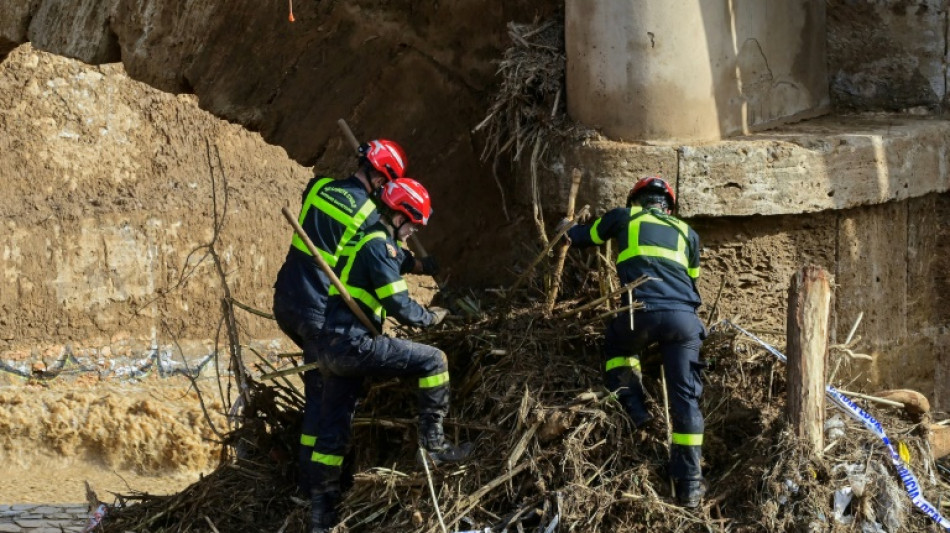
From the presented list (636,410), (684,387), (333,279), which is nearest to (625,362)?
(636,410)

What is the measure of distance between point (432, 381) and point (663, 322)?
3.81 ft

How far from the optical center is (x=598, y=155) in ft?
22.5

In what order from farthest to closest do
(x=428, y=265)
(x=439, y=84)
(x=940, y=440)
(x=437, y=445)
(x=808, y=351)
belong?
(x=439, y=84) → (x=428, y=265) → (x=940, y=440) → (x=437, y=445) → (x=808, y=351)

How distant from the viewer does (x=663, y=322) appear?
6340mm

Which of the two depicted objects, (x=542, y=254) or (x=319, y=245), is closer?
(x=542, y=254)

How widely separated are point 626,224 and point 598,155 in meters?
0.51

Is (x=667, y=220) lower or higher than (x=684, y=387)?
higher

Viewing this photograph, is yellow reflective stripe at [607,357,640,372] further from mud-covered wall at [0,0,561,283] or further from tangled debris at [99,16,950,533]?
mud-covered wall at [0,0,561,283]

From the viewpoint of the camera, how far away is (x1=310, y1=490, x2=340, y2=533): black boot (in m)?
6.71

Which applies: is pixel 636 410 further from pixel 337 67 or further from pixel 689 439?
pixel 337 67

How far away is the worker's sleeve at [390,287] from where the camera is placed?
656 cm

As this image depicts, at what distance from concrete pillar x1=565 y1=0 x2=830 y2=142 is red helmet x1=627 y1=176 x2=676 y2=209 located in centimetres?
38

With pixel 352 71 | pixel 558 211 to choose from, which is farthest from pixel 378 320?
pixel 352 71

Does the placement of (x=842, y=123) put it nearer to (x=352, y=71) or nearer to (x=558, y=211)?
(x=558, y=211)
